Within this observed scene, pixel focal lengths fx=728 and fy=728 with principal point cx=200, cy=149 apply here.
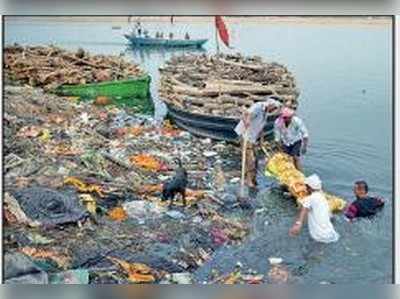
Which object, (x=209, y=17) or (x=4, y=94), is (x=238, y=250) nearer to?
(x=209, y=17)

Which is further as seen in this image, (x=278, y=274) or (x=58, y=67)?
(x=58, y=67)

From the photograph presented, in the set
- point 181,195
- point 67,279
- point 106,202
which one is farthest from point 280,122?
point 67,279

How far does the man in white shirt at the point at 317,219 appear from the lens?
2.89 metres

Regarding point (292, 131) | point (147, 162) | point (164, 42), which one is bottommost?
point (147, 162)

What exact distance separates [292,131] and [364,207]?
0.42 metres

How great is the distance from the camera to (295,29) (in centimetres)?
293

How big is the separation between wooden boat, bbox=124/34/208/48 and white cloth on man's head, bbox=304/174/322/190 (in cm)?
70

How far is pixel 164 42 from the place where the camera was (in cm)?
295

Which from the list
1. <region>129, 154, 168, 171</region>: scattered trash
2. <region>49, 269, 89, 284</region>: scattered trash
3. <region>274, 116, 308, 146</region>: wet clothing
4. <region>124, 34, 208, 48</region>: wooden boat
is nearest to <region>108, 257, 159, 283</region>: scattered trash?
<region>49, 269, 89, 284</region>: scattered trash

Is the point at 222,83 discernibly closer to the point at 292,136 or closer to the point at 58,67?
the point at 292,136

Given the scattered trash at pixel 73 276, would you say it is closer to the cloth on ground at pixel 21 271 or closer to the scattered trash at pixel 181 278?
the cloth on ground at pixel 21 271

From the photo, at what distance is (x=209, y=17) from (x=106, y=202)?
861 mm

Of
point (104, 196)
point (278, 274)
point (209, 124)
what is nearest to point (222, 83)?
point (209, 124)

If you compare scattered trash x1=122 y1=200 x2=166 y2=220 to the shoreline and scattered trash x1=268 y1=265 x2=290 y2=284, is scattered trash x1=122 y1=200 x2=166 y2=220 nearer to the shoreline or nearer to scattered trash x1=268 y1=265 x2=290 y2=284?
scattered trash x1=268 y1=265 x2=290 y2=284
